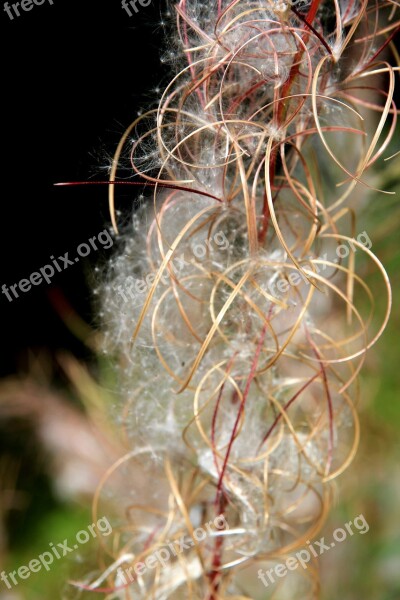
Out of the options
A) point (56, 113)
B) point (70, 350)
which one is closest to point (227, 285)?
point (56, 113)

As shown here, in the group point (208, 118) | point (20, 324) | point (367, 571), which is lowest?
point (367, 571)

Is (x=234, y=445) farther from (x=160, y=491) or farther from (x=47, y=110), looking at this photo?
(x=47, y=110)

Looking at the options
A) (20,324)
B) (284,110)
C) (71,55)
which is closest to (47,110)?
(71,55)

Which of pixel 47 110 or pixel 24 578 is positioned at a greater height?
pixel 47 110

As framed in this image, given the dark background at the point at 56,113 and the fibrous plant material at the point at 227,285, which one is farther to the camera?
the dark background at the point at 56,113

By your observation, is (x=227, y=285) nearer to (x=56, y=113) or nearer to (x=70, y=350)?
(x=56, y=113)
